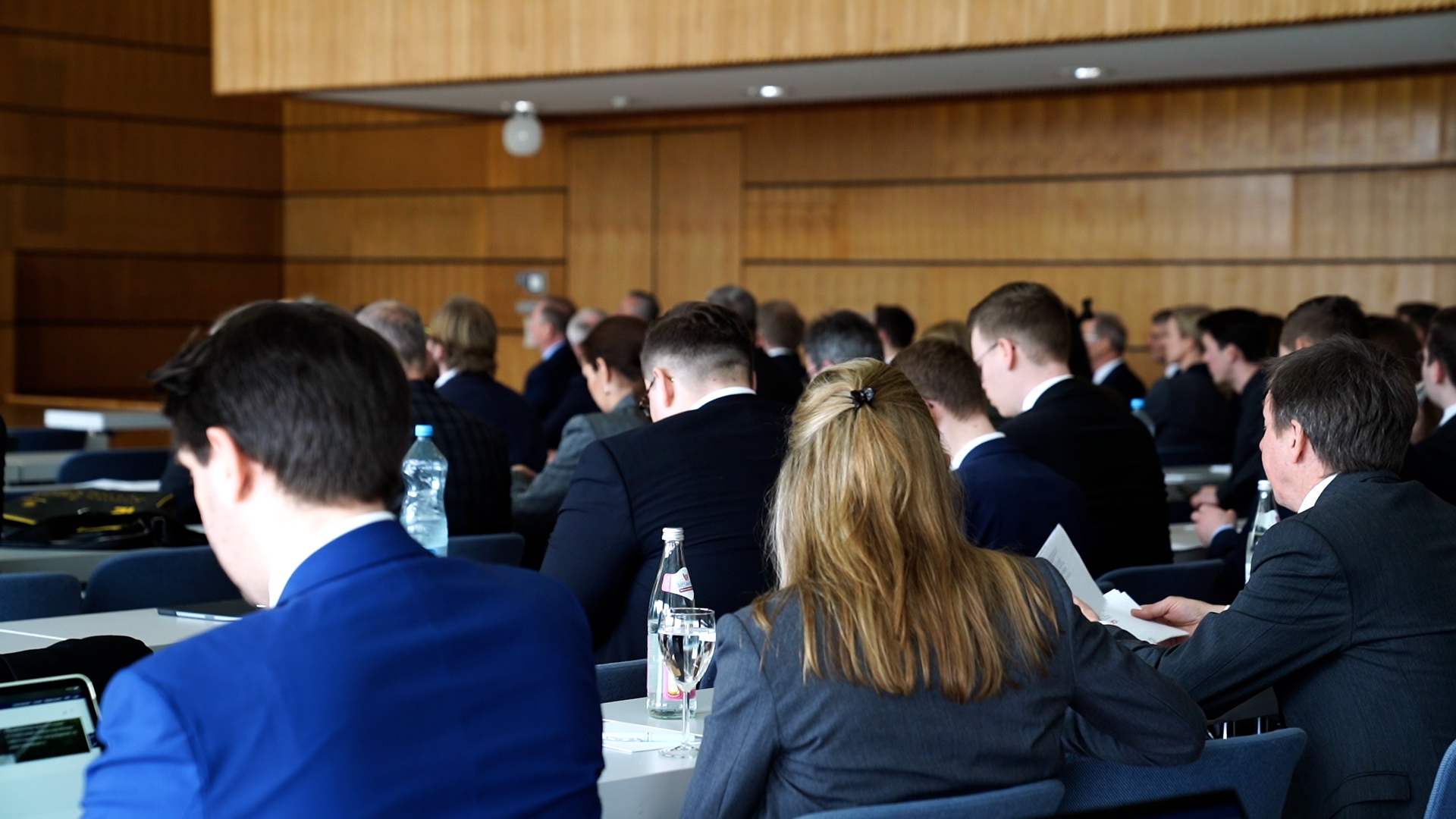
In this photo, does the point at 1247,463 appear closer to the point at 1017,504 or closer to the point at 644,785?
the point at 1017,504

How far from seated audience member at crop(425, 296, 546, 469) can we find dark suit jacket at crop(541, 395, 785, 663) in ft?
8.83

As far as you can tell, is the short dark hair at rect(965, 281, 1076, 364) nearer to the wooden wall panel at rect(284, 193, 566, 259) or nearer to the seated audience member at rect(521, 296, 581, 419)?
the seated audience member at rect(521, 296, 581, 419)

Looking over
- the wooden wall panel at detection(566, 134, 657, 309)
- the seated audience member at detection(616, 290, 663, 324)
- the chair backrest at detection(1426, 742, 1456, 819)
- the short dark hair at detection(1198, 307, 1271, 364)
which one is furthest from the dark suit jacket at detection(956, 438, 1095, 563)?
the wooden wall panel at detection(566, 134, 657, 309)

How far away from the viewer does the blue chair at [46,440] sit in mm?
7738

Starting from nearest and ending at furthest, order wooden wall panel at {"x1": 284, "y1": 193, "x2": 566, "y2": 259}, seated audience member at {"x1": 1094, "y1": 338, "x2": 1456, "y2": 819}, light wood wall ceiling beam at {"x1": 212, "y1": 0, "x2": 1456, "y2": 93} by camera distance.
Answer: seated audience member at {"x1": 1094, "y1": 338, "x2": 1456, "y2": 819}
light wood wall ceiling beam at {"x1": 212, "y1": 0, "x2": 1456, "y2": 93}
wooden wall panel at {"x1": 284, "y1": 193, "x2": 566, "y2": 259}

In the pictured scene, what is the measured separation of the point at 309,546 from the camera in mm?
1426

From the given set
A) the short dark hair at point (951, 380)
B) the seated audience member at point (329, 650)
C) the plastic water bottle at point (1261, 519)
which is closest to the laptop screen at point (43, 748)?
the seated audience member at point (329, 650)

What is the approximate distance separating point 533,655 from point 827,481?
0.60m

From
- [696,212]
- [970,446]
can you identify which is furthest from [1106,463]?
[696,212]

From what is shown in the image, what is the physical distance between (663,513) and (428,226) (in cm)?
1008

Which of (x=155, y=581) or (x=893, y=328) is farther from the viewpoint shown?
(x=893, y=328)

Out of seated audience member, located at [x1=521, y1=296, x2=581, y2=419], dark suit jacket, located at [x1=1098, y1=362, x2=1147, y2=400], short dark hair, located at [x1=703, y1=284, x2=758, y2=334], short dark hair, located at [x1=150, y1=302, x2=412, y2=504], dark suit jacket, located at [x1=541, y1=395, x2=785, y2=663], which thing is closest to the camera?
short dark hair, located at [x1=150, y1=302, x2=412, y2=504]

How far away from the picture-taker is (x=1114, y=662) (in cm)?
200

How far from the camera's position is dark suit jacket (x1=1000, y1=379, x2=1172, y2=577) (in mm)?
4414
